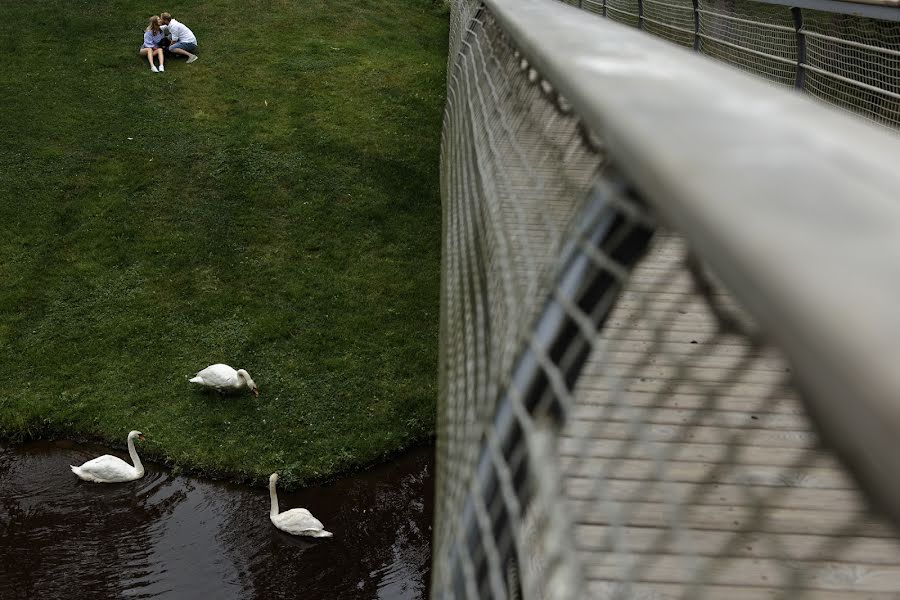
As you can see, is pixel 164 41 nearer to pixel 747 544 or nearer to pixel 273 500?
pixel 273 500

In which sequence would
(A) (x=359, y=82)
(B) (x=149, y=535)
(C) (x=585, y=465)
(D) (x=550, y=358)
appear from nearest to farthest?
(D) (x=550, y=358)
(C) (x=585, y=465)
(B) (x=149, y=535)
(A) (x=359, y=82)

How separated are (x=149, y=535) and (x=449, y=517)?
5469 mm

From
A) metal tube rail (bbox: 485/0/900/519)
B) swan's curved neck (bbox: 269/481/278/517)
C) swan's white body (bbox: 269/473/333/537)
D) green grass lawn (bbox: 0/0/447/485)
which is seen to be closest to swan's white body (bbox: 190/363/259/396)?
green grass lawn (bbox: 0/0/447/485)

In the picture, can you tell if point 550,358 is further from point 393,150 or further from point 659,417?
point 393,150

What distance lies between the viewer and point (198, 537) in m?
6.31

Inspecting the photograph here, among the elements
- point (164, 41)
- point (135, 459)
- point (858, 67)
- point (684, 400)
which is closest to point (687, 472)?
point (684, 400)

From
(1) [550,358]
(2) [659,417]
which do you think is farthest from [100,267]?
(1) [550,358]

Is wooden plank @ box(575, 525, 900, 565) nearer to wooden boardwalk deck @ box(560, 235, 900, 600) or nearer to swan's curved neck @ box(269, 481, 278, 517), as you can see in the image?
wooden boardwalk deck @ box(560, 235, 900, 600)

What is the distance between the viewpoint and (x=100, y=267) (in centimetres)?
929

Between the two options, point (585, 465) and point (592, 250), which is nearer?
point (592, 250)

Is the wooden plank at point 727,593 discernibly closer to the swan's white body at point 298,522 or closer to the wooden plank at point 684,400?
the wooden plank at point 684,400

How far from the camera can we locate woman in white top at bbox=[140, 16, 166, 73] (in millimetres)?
13078

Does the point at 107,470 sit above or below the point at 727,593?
below

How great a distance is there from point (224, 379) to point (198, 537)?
150 cm
